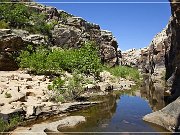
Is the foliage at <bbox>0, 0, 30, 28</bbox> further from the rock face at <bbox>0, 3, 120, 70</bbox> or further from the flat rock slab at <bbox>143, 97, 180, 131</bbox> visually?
the flat rock slab at <bbox>143, 97, 180, 131</bbox>

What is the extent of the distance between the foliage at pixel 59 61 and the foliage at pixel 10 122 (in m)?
23.1

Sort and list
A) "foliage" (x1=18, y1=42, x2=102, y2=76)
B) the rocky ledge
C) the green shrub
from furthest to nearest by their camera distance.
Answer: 1. "foliage" (x1=18, y1=42, x2=102, y2=76)
2. the rocky ledge
3. the green shrub

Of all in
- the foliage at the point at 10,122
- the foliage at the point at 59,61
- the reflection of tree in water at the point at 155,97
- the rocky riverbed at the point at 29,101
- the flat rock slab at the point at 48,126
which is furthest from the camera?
the foliage at the point at 59,61

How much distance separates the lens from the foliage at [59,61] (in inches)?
1698

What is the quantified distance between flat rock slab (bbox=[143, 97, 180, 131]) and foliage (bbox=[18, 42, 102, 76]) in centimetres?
2377

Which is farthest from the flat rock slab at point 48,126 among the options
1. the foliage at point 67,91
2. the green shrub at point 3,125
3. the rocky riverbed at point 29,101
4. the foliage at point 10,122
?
the foliage at point 67,91

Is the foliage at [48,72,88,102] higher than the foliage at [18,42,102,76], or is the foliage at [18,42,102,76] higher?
the foliage at [18,42,102,76]

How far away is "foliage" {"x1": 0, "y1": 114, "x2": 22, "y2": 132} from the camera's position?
685 inches

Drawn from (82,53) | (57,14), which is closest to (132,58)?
(57,14)

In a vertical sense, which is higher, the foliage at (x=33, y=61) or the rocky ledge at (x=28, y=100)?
the foliage at (x=33, y=61)

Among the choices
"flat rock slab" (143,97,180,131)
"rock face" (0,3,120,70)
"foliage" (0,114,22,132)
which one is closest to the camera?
"foliage" (0,114,22,132)

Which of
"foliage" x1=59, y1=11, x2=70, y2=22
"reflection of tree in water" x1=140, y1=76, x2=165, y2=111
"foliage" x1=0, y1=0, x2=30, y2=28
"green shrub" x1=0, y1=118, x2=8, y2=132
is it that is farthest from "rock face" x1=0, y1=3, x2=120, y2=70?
"green shrub" x1=0, y1=118, x2=8, y2=132

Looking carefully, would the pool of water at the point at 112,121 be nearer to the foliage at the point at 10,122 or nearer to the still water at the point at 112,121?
the still water at the point at 112,121

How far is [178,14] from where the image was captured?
892 inches
